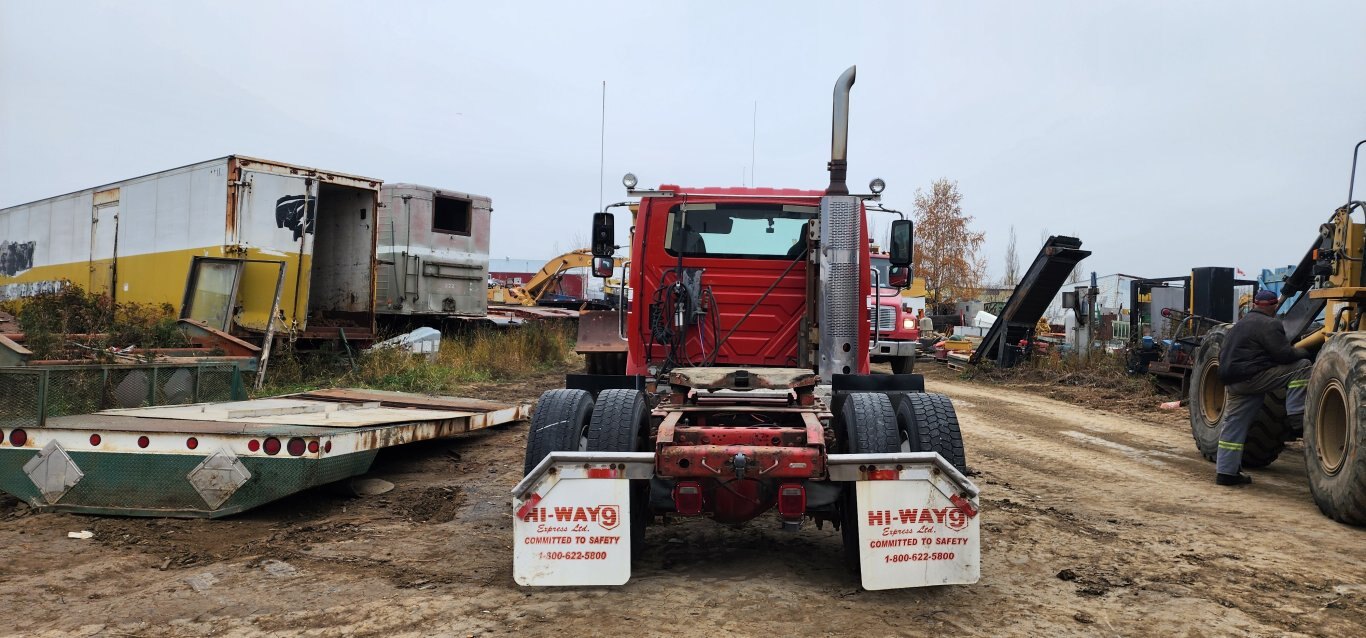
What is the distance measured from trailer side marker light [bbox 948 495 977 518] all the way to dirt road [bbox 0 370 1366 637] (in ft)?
1.45

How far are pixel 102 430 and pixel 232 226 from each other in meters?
6.57

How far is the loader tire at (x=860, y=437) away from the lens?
4.48 metres

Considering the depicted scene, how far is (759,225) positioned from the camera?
22.5 feet

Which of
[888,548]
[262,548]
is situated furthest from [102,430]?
[888,548]

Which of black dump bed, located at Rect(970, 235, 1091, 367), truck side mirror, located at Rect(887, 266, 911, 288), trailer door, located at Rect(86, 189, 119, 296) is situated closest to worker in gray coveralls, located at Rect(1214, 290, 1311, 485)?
truck side mirror, located at Rect(887, 266, 911, 288)

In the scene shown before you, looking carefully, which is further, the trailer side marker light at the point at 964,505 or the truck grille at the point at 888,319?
the truck grille at the point at 888,319

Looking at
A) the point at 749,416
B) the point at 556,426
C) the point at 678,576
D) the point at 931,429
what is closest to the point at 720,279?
the point at 749,416

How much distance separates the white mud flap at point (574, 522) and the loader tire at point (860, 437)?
1028 millimetres

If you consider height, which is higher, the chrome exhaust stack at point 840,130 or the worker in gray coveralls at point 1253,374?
the chrome exhaust stack at point 840,130

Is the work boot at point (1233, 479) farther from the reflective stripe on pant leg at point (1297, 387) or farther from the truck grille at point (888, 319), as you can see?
the truck grille at point (888, 319)

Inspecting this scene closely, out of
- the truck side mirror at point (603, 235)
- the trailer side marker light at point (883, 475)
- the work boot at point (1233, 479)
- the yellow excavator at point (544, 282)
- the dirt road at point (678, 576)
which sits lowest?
the dirt road at point (678, 576)

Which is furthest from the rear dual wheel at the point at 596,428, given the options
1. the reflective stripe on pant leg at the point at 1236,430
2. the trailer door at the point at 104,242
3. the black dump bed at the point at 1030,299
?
the black dump bed at the point at 1030,299

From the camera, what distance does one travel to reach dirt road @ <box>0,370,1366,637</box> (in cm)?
394

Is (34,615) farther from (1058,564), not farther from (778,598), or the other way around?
(1058,564)
